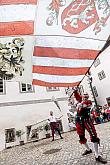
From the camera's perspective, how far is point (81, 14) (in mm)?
3422

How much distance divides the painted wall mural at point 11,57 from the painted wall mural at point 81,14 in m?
0.52

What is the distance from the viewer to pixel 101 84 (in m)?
33.8

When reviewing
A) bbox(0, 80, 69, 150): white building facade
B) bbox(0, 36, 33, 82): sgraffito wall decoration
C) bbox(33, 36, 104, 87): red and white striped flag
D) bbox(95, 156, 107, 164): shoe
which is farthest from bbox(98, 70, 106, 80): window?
bbox(0, 36, 33, 82): sgraffito wall decoration

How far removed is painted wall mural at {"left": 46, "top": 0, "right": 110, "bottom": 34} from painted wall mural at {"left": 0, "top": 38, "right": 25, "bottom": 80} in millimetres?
515

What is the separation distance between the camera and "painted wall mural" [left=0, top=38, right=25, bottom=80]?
329 centimetres

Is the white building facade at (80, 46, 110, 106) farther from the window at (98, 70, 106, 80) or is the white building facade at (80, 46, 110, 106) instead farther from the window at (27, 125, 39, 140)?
the window at (27, 125, 39, 140)

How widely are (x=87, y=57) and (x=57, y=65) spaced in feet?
1.40

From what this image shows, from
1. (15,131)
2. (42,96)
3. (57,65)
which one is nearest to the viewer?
(57,65)

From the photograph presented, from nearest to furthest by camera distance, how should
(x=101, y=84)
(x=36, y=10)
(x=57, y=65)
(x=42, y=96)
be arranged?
(x=36, y=10) → (x=57, y=65) → (x=42, y=96) → (x=101, y=84)

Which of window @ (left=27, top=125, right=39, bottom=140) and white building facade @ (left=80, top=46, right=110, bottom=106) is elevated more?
white building facade @ (left=80, top=46, right=110, bottom=106)

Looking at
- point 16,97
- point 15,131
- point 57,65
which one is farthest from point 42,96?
point 57,65

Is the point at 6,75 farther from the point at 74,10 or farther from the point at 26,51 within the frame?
the point at 74,10

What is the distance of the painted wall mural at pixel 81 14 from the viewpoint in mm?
3318

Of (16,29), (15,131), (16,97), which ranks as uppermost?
(16,97)
